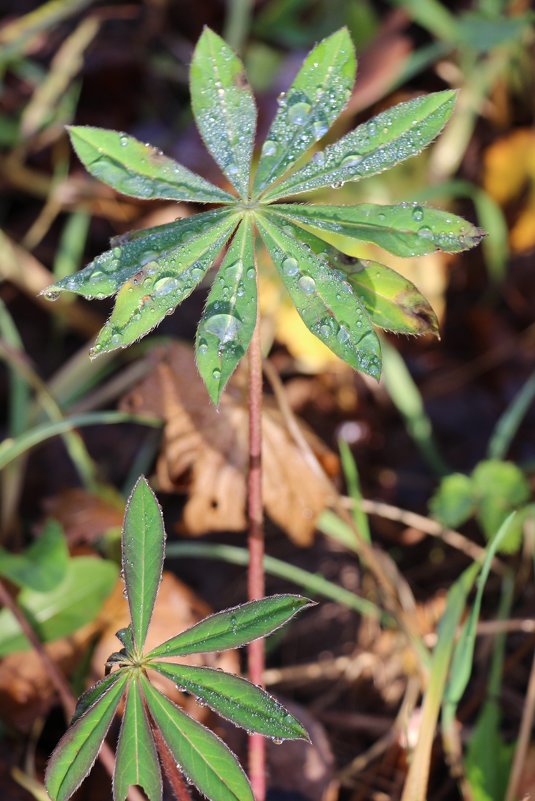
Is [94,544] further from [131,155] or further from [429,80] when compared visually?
[429,80]

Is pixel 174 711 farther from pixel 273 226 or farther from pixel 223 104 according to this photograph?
pixel 223 104

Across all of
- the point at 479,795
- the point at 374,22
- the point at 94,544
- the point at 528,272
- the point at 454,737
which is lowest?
the point at 479,795

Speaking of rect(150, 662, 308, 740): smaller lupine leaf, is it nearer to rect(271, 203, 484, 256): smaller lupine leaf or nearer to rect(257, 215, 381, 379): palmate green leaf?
rect(257, 215, 381, 379): palmate green leaf

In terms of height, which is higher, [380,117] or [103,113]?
[103,113]

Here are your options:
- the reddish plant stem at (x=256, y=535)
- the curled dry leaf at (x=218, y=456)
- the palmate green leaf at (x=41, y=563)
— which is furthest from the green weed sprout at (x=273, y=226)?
the palmate green leaf at (x=41, y=563)

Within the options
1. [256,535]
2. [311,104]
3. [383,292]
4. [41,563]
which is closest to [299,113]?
[311,104]

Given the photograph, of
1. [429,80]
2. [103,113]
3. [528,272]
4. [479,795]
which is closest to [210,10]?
[103,113]

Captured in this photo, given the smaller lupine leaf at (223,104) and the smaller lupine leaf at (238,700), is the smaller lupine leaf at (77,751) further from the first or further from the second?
the smaller lupine leaf at (223,104)
